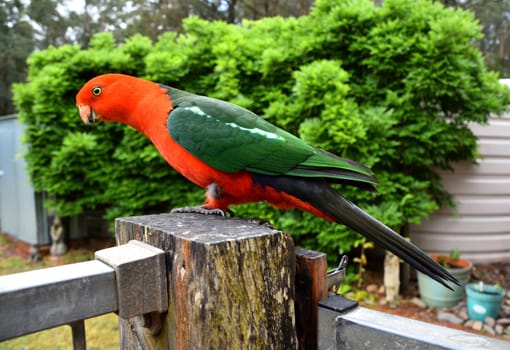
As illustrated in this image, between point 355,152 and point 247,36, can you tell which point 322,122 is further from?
point 247,36

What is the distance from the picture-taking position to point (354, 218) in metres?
1.35

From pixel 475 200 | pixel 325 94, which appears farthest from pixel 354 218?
pixel 475 200

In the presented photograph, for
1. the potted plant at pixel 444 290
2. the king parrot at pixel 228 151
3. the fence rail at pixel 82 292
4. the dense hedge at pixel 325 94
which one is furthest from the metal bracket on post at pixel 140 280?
the potted plant at pixel 444 290

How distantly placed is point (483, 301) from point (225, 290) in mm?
3417

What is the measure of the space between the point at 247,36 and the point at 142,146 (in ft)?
6.34

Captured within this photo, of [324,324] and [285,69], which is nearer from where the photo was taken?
[324,324]

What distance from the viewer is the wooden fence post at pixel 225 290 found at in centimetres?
82

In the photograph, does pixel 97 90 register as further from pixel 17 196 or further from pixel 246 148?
pixel 17 196

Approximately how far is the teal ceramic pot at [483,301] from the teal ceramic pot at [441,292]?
20 cm

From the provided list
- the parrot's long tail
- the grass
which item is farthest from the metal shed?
the parrot's long tail

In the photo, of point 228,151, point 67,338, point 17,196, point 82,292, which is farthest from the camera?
point 17,196

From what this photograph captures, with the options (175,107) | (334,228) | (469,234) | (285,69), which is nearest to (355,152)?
(334,228)

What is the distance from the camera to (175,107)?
168cm

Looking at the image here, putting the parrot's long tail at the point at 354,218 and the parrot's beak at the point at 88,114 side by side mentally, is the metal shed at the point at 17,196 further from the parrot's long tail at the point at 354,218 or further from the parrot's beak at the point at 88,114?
the parrot's long tail at the point at 354,218
